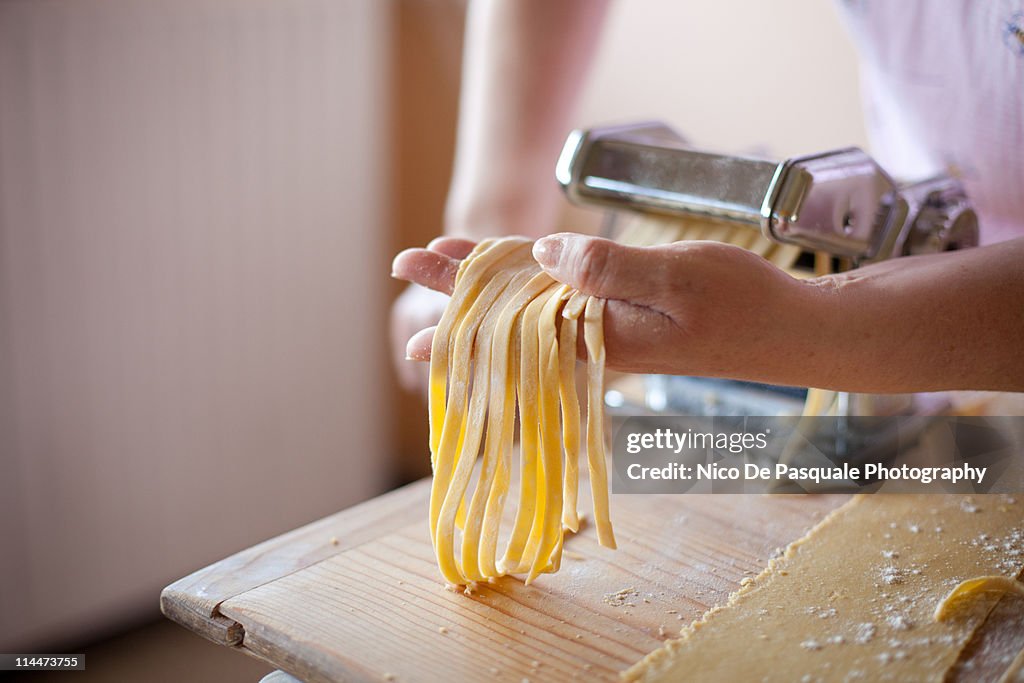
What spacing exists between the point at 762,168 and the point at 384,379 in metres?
1.51

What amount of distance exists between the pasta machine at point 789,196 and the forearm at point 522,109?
0.26 m

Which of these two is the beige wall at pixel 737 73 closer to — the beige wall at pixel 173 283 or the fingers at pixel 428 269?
the beige wall at pixel 173 283

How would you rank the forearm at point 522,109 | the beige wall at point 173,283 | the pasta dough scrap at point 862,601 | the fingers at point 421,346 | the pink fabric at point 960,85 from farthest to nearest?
the beige wall at point 173,283 < the forearm at point 522,109 < the pink fabric at point 960,85 < the fingers at point 421,346 < the pasta dough scrap at point 862,601

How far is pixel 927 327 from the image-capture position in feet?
2.55

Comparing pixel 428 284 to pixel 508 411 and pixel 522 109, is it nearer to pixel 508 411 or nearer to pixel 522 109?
pixel 508 411

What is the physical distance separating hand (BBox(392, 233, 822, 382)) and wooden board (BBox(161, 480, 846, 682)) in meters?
0.18

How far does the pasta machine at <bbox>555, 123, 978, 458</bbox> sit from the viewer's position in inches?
34.0

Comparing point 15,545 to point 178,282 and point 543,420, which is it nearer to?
point 178,282

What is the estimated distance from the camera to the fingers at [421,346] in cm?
78

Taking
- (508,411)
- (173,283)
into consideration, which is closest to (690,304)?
(508,411)

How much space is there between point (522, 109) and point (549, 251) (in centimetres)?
59

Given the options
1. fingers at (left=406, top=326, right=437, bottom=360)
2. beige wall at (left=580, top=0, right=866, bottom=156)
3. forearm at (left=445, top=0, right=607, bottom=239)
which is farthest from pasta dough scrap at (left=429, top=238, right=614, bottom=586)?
beige wall at (left=580, top=0, right=866, bottom=156)

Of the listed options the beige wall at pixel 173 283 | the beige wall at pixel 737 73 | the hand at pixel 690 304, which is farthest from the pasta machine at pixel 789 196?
the beige wall at pixel 173 283

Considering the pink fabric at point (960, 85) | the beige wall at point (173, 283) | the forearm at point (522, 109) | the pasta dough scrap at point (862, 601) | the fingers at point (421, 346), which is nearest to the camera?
the pasta dough scrap at point (862, 601)
